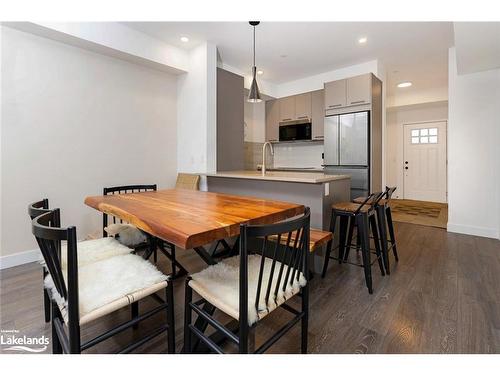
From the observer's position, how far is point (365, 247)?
214 cm

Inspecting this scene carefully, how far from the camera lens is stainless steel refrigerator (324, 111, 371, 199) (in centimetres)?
401

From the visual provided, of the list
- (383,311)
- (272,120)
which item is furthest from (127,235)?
(272,120)

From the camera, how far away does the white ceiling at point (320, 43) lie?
3141 mm

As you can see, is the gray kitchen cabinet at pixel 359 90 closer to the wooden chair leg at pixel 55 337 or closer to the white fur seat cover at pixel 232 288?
the white fur seat cover at pixel 232 288

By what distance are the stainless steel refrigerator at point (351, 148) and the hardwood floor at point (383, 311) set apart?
1552 mm

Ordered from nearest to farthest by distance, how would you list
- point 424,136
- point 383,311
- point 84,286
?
point 84,286, point 383,311, point 424,136

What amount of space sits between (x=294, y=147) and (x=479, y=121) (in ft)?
9.86

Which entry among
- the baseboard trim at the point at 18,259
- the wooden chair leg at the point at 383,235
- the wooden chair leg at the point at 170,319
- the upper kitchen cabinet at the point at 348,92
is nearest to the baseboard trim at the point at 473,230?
the wooden chair leg at the point at 383,235

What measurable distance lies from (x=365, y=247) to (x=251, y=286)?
130 cm

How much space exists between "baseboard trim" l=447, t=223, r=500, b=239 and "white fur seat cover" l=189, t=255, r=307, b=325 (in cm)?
367

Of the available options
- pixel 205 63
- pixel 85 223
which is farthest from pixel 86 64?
pixel 85 223

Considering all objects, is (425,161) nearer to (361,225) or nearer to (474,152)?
(474,152)

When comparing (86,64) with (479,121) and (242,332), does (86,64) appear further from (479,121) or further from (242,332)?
(479,121)

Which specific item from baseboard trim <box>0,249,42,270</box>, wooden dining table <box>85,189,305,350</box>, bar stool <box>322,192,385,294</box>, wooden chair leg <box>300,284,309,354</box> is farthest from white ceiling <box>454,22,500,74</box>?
baseboard trim <box>0,249,42,270</box>
